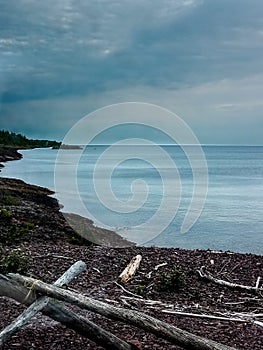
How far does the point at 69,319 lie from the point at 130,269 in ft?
12.7

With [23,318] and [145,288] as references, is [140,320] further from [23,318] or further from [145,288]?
[145,288]

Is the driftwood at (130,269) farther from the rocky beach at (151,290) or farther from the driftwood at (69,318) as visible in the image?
the driftwood at (69,318)

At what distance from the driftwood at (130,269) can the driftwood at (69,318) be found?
3.21m

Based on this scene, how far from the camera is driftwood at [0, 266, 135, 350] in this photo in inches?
208

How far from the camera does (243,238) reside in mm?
19562

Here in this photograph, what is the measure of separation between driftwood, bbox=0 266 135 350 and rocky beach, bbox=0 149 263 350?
0.79 feet

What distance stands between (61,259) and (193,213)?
17626 millimetres

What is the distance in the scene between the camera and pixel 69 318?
5.38 meters

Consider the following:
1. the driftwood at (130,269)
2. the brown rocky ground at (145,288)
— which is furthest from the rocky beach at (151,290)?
the driftwood at (130,269)

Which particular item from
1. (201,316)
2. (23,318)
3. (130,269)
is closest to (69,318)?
(23,318)

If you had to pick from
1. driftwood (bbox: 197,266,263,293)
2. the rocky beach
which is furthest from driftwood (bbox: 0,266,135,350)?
driftwood (bbox: 197,266,263,293)

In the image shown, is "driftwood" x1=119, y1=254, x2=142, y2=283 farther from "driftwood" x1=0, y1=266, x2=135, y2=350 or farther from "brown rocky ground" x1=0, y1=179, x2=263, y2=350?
"driftwood" x1=0, y1=266, x2=135, y2=350

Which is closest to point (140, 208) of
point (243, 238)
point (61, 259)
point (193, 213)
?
point (193, 213)

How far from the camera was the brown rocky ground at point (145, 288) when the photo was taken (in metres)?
5.99
